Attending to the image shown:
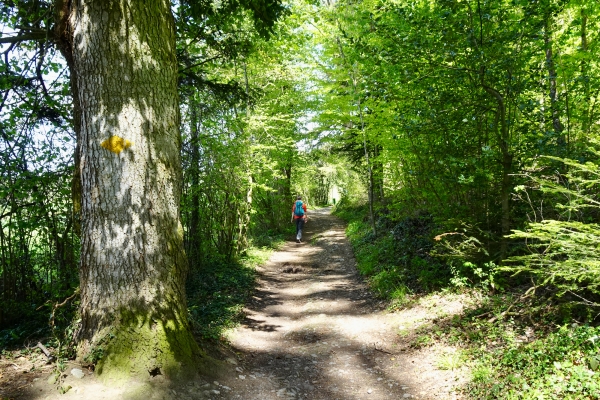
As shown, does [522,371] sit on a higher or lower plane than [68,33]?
lower

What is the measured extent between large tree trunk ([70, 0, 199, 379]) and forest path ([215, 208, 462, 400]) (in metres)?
1.08

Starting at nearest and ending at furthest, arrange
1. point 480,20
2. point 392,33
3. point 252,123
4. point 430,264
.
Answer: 1. point 480,20
2. point 392,33
3. point 430,264
4. point 252,123

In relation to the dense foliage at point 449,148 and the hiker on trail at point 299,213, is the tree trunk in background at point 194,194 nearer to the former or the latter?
the dense foliage at point 449,148

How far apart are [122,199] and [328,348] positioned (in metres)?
3.68

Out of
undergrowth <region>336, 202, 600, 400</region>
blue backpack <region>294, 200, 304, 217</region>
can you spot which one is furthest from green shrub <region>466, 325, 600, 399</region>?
blue backpack <region>294, 200, 304, 217</region>

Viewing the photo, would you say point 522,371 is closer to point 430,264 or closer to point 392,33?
point 430,264

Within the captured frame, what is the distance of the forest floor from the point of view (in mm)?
3176

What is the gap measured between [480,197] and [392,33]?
306cm

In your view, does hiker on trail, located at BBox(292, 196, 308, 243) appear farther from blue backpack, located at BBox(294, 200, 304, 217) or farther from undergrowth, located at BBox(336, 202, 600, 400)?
undergrowth, located at BBox(336, 202, 600, 400)

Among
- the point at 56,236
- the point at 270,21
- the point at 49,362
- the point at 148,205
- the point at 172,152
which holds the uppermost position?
the point at 270,21

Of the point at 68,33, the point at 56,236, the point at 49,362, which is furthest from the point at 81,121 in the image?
the point at 56,236

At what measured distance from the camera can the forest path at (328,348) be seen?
409cm

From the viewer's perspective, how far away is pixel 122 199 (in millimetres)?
3357

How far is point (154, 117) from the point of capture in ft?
11.7
